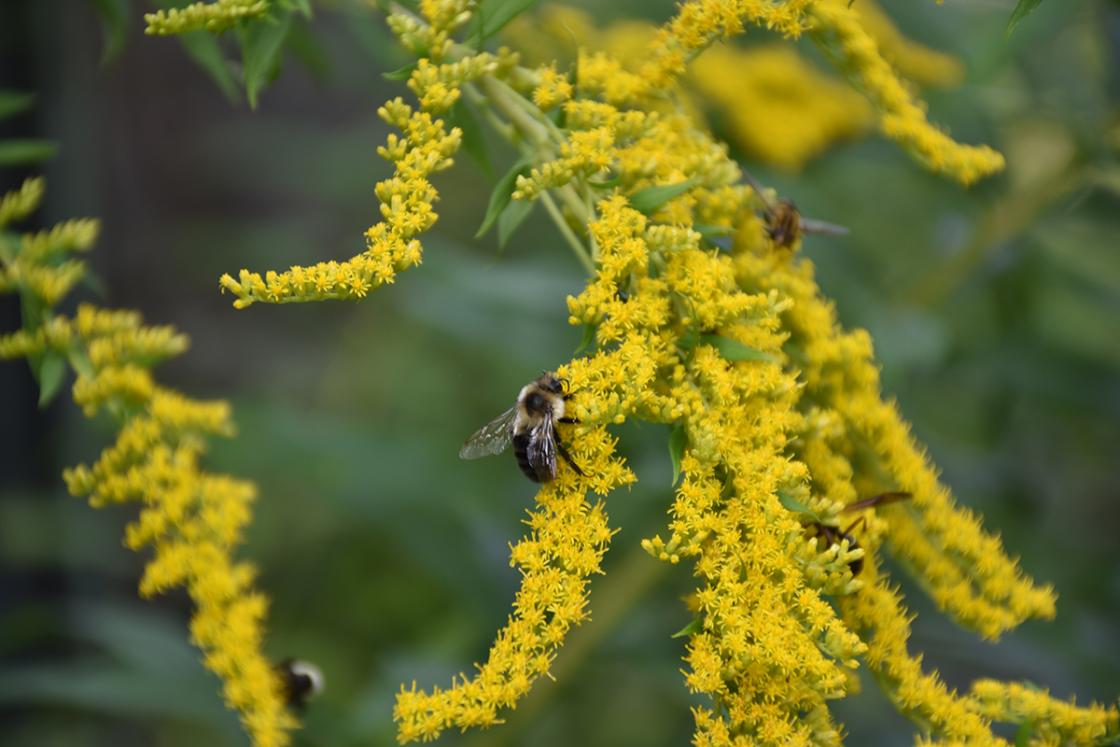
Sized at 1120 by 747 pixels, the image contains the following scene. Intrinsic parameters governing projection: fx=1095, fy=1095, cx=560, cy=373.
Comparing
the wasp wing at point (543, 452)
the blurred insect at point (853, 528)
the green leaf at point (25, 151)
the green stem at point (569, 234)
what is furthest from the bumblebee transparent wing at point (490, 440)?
the green leaf at point (25, 151)

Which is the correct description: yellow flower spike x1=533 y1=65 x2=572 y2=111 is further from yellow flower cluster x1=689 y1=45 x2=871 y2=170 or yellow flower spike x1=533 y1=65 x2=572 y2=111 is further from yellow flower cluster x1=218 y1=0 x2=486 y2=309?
yellow flower cluster x1=689 y1=45 x2=871 y2=170

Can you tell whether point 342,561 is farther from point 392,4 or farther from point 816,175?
point 392,4

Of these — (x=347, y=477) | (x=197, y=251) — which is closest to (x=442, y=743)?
(x=347, y=477)

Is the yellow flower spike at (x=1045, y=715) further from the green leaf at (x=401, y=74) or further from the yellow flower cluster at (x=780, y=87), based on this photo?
the yellow flower cluster at (x=780, y=87)

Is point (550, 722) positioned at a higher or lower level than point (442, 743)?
lower

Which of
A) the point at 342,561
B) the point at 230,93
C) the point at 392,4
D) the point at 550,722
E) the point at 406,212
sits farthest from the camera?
the point at 342,561

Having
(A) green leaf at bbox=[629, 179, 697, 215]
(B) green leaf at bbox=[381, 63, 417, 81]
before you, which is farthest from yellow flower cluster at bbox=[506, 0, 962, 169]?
(A) green leaf at bbox=[629, 179, 697, 215]

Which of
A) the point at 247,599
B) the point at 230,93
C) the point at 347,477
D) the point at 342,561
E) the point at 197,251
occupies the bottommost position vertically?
the point at 342,561

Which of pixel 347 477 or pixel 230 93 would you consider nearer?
pixel 230 93

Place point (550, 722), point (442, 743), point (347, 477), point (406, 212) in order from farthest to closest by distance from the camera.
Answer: point (550, 722), point (347, 477), point (442, 743), point (406, 212)
